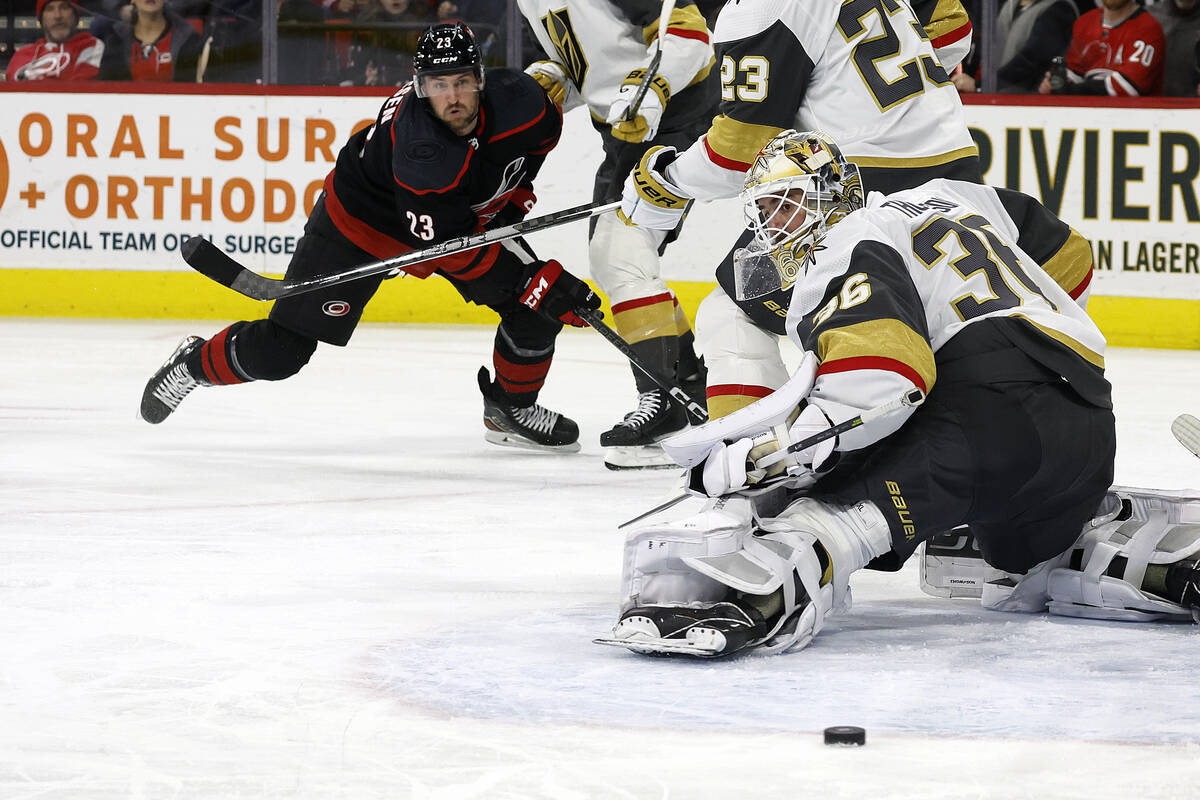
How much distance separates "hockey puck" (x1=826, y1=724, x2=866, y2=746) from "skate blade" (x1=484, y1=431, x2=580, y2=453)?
2453 mm

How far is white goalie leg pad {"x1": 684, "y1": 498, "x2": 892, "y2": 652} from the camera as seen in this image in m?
2.12

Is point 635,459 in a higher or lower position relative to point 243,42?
lower

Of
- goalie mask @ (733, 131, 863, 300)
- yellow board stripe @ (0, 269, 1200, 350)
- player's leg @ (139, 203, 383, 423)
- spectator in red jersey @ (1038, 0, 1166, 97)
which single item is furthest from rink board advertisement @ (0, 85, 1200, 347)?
goalie mask @ (733, 131, 863, 300)

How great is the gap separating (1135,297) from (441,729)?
5.16 metres

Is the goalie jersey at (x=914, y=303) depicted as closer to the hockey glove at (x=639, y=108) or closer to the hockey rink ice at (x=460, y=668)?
the hockey rink ice at (x=460, y=668)

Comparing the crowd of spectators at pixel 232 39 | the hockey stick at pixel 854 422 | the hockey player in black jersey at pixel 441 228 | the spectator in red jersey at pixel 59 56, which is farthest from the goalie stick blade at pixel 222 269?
the spectator in red jersey at pixel 59 56

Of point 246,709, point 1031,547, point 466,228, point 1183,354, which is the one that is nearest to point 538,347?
point 466,228

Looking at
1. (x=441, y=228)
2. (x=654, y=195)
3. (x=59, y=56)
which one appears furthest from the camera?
(x=59, y=56)

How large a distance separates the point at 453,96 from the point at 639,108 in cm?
60

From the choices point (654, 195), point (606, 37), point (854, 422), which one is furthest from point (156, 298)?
point (854, 422)

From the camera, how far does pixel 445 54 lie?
12.0 feet

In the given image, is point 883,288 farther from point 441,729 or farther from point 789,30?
point 789,30

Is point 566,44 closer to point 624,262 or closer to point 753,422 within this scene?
point 624,262

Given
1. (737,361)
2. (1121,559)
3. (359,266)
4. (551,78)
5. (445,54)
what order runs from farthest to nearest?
(551,78) < (359,266) < (445,54) < (737,361) < (1121,559)
